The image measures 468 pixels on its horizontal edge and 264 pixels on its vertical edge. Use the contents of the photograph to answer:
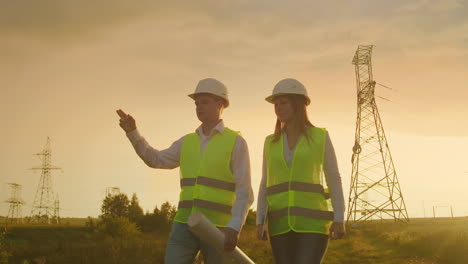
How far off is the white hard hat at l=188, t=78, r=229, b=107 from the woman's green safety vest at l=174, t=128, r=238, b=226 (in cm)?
46

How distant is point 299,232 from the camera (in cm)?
523

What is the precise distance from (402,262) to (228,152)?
45.1 ft

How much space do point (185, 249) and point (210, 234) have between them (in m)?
0.61

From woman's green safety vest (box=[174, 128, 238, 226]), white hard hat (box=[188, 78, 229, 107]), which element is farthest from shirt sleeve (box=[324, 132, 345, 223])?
white hard hat (box=[188, 78, 229, 107])

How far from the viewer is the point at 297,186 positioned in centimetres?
548

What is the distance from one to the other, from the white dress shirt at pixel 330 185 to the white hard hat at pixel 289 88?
0.50 meters

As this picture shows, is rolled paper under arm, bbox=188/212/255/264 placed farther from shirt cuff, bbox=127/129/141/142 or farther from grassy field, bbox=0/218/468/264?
grassy field, bbox=0/218/468/264

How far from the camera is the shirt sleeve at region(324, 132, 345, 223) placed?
535cm

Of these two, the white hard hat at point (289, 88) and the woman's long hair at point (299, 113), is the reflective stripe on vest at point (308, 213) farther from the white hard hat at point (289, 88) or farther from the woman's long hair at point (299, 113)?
the white hard hat at point (289, 88)

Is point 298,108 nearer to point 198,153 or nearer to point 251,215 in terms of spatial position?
point 198,153

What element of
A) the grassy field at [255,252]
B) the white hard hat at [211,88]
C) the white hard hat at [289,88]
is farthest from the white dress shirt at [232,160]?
the grassy field at [255,252]

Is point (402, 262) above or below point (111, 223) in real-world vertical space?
below

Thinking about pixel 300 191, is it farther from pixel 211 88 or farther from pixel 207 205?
pixel 211 88

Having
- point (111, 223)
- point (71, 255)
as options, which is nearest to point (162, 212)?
point (111, 223)
